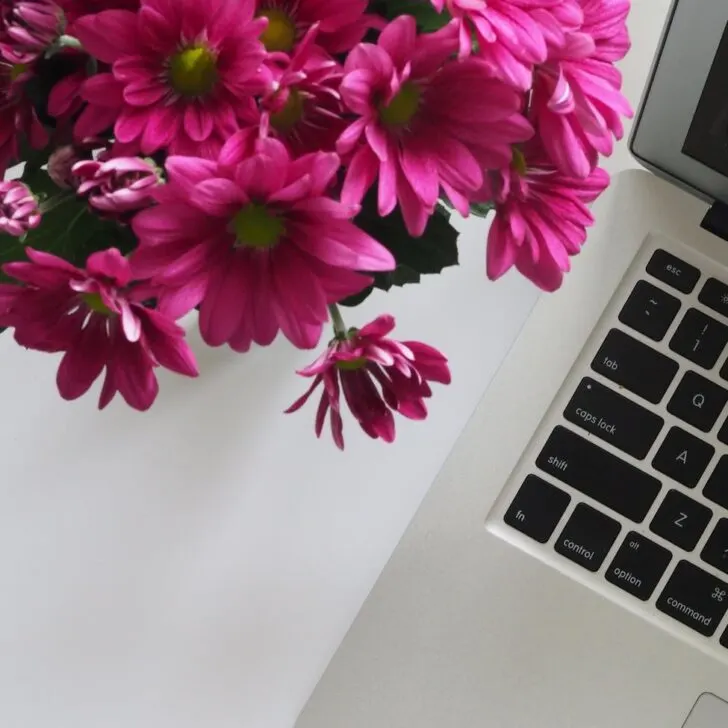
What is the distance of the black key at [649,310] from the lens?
18.2 inches

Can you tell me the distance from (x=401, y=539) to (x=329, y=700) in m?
0.10

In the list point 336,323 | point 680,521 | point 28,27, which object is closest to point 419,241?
point 336,323

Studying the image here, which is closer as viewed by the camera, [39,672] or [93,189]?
[93,189]

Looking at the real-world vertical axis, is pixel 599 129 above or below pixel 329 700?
above

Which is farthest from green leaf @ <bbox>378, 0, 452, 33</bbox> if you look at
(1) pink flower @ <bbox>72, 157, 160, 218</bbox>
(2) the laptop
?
(2) the laptop

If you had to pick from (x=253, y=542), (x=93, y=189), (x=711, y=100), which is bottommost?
(x=253, y=542)

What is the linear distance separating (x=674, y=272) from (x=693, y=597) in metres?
0.18

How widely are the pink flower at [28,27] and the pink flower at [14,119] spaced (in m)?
0.02

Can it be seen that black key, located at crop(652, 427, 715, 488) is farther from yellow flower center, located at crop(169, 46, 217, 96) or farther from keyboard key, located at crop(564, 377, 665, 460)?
yellow flower center, located at crop(169, 46, 217, 96)

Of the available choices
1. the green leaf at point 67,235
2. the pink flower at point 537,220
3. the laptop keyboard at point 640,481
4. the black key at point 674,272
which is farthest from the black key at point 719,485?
the green leaf at point 67,235

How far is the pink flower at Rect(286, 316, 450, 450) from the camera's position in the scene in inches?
10.4

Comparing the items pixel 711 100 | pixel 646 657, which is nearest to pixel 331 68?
pixel 711 100

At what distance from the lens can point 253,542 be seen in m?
0.48

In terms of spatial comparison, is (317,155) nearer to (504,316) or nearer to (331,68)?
(331,68)
